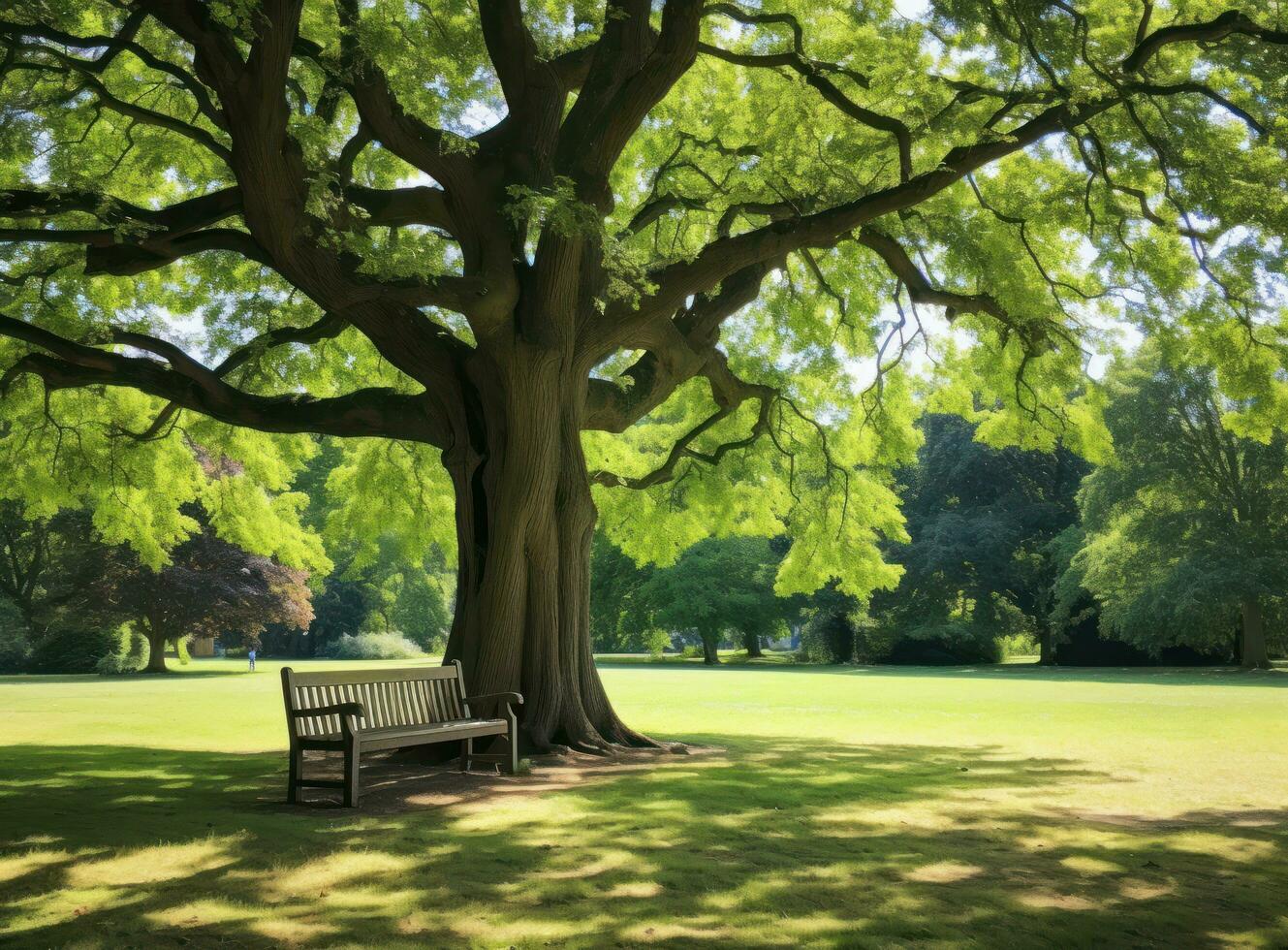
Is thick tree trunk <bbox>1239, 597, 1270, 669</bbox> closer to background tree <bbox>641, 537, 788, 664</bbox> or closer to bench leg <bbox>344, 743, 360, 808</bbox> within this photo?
background tree <bbox>641, 537, 788, 664</bbox>

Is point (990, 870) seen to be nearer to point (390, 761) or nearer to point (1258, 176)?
point (390, 761)

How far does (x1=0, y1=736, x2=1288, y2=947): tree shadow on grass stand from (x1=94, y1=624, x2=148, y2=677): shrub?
31.7 meters

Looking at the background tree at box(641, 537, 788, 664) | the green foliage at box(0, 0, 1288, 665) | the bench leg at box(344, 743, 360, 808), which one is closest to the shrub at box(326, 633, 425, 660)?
the background tree at box(641, 537, 788, 664)

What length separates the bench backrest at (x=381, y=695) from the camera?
9492 millimetres

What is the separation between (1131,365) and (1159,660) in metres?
13.2

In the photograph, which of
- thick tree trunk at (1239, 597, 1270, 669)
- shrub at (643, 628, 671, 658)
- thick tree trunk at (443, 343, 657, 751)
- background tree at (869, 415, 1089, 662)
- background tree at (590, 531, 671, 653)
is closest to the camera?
thick tree trunk at (443, 343, 657, 751)

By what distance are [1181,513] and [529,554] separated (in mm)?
31517

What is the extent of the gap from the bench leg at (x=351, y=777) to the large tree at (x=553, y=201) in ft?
11.8

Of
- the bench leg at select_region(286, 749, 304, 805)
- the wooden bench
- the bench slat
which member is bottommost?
the bench leg at select_region(286, 749, 304, 805)

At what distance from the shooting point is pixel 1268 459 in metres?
37.3

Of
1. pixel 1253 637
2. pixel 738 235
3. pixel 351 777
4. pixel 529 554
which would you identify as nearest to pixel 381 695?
pixel 351 777

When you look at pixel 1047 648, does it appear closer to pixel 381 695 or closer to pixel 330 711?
pixel 381 695

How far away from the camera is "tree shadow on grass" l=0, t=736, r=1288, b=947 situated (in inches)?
198

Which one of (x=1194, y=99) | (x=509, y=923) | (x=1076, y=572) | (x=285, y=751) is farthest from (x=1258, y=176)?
(x=1076, y=572)
